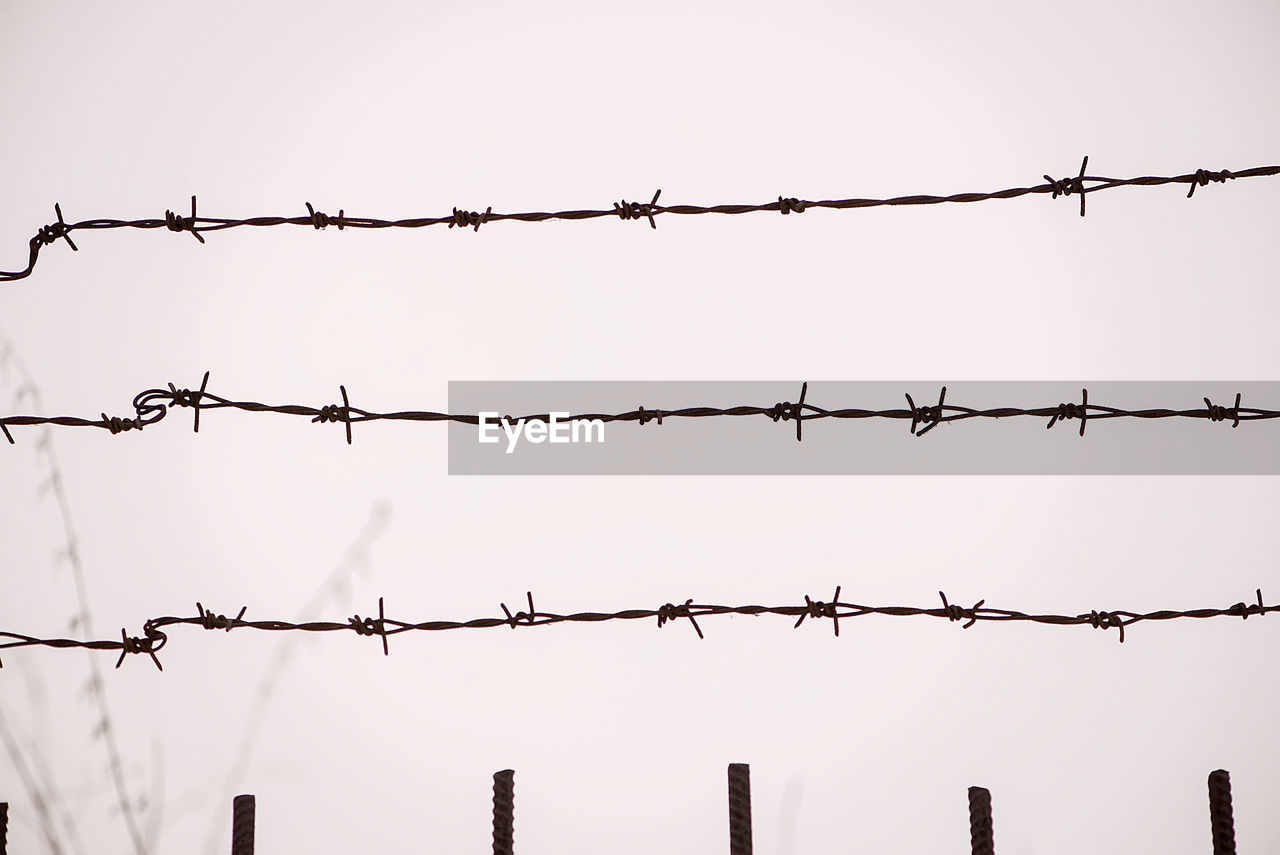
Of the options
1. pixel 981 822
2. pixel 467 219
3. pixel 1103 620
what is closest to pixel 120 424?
pixel 467 219

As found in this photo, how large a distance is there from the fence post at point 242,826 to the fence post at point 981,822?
1.42 m

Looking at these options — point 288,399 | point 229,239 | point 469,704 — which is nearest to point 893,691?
point 469,704

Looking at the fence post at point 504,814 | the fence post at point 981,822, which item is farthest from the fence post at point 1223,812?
the fence post at point 504,814

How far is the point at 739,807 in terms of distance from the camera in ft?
5.27

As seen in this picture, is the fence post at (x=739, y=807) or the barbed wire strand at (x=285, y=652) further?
the barbed wire strand at (x=285, y=652)

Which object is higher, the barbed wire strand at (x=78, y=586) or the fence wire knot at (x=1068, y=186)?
the fence wire knot at (x=1068, y=186)

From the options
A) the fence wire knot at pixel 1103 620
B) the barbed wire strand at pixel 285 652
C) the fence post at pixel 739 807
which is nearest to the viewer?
the fence post at pixel 739 807

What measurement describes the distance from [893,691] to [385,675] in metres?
1.37

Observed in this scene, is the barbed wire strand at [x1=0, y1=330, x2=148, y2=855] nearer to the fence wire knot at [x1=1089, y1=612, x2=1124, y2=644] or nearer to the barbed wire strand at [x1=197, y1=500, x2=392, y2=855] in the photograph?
the barbed wire strand at [x1=197, y1=500, x2=392, y2=855]

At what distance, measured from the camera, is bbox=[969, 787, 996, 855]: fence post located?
5.25 feet

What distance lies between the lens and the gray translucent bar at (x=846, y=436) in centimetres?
220

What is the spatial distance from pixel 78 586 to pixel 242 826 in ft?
3.09

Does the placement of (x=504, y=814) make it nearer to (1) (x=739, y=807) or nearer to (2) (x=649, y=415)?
(1) (x=739, y=807)

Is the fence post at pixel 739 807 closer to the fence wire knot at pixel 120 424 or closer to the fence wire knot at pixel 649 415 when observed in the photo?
the fence wire knot at pixel 649 415
